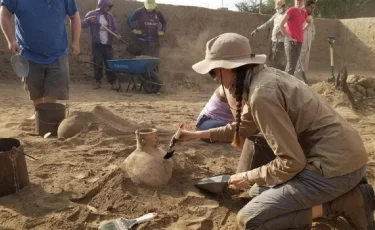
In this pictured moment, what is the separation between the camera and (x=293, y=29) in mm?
7410

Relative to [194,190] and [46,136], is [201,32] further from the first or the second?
[194,190]

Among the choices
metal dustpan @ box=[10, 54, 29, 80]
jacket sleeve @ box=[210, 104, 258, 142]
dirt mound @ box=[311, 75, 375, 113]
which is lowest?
dirt mound @ box=[311, 75, 375, 113]

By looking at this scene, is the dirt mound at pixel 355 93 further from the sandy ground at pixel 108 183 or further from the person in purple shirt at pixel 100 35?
the person in purple shirt at pixel 100 35

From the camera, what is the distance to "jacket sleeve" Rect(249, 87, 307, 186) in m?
2.17

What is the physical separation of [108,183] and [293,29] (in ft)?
17.4

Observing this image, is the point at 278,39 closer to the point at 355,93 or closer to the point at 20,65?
the point at 355,93

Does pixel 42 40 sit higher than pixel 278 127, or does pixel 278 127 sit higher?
pixel 42 40

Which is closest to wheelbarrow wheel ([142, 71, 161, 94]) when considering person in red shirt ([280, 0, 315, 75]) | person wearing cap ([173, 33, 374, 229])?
person in red shirt ([280, 0, 315, 75])

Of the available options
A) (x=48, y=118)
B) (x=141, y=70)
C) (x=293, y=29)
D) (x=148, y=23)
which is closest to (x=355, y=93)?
(x=293, y=29)

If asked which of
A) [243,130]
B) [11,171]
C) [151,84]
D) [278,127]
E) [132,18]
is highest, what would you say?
[132,18]

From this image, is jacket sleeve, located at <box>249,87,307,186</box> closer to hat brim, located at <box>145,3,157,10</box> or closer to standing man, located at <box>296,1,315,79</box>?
standing man, located at <box>296,1,315,79</box>

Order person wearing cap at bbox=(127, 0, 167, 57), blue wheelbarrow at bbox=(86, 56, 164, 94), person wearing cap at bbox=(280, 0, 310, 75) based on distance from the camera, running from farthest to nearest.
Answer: person wearing cap at bbox=(127, 0, 167, 57)
blue wheelbarrow at bbox=(86, 56, 164, 94)
person wearing cap at bbox=(280, 0, 310, 75)

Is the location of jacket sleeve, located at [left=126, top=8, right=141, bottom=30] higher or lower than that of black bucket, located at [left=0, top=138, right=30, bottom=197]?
higher

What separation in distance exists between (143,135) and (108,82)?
20.9ft
